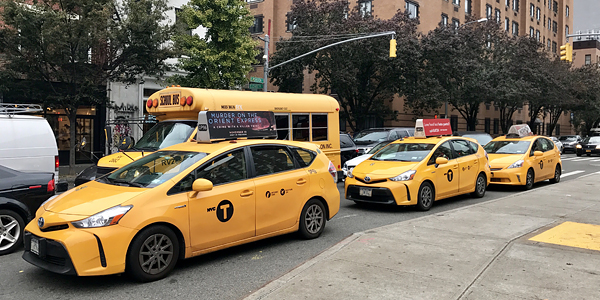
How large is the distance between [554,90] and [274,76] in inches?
961

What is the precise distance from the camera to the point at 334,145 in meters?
12.9

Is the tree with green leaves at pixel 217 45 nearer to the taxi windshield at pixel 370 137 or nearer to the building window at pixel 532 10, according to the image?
the taxi windshield at pixel 370 137

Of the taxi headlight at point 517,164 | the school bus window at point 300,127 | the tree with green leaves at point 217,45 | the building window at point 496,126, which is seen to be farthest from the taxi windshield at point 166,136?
the building window at point 496,126

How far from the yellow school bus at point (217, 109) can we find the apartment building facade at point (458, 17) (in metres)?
12.2

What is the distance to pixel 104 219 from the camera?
15.3 feet

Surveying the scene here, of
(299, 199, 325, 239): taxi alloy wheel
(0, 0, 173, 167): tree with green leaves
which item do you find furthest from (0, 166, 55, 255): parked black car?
(0, 0, 173, 167): tree with green leaves

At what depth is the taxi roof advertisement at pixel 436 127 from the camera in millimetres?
10711

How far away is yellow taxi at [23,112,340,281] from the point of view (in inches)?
183

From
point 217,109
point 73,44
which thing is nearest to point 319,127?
point 217,109

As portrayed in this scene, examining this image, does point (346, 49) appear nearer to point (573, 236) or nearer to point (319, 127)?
point (319, 127)

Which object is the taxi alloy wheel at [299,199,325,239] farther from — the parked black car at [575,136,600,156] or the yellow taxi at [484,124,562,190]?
the parked black car at [575,136,600,156]

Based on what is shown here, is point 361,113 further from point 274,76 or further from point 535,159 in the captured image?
point 535,159

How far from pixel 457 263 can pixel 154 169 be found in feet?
12.3

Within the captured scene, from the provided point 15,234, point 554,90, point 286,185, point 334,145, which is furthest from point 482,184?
point 554,90
